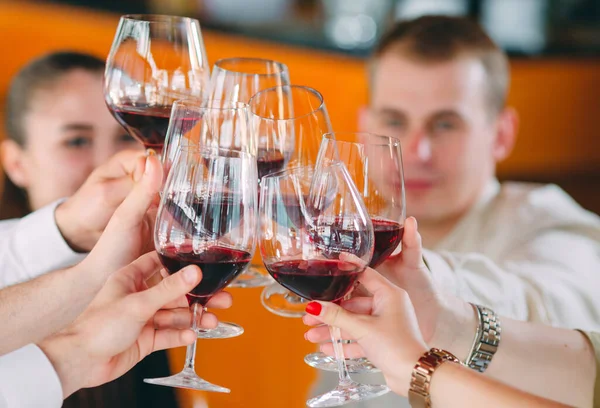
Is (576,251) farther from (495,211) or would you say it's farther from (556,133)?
(556,133)

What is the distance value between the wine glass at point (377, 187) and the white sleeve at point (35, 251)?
1.81 feet

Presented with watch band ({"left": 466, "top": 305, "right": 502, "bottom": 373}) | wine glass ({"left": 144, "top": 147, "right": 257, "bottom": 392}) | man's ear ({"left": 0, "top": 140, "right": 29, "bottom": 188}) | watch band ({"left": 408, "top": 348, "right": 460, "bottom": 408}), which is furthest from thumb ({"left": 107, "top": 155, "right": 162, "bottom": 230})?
man's ear ({"left": 0, "top": 140, "right": 29, "bottom": 188})

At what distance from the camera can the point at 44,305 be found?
1.24 metres

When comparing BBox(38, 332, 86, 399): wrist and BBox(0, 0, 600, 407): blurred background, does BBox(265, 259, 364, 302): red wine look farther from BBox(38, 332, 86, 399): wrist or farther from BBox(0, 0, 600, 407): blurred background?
BBox(0, 0, 600, 407): blurred background

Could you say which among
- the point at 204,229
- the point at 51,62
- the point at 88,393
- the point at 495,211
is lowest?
the point at 88,393

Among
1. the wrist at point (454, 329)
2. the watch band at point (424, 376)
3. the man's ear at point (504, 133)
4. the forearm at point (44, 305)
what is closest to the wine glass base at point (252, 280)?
the forearm at point (44, 305)

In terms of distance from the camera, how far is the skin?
2.11m

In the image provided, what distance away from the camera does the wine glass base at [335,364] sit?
1.10m

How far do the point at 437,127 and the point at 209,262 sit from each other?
134 cm

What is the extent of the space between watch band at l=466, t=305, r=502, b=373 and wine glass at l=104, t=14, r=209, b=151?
0.56 metres

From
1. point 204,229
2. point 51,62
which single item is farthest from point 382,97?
point 204,229

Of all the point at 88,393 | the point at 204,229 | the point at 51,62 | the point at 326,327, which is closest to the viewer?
the point at 204,229

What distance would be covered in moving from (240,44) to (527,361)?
2485 millimetres

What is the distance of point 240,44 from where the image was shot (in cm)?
339
